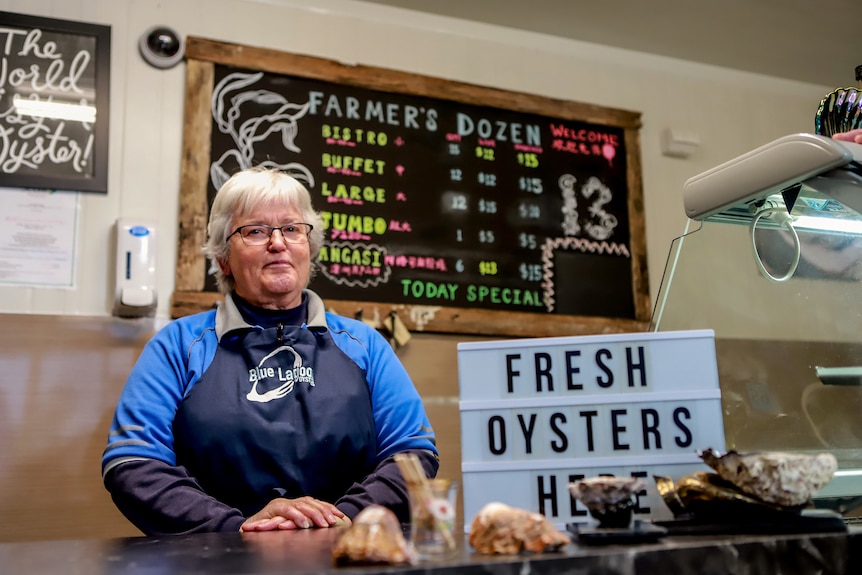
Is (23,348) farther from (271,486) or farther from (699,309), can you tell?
(699,309)

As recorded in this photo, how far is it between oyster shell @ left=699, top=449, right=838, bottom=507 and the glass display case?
360 millimetres

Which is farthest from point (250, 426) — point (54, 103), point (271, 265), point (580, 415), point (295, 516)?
point (54, 103)

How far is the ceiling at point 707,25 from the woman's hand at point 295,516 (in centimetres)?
221

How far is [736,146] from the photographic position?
374 cm

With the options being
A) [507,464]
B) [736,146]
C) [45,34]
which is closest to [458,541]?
[507,464]

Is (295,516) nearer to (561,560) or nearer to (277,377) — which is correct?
(277,377)

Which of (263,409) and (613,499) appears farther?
(263,409)

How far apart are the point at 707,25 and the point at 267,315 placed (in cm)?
242

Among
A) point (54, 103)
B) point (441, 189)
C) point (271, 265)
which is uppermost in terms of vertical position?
point (54, 103)

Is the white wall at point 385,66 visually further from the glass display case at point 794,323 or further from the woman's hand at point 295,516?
the woman's hand at point 295,516

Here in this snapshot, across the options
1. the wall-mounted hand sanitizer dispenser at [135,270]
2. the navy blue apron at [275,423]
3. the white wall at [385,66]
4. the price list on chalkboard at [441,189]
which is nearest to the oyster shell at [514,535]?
the navy blue apron at [275,423]

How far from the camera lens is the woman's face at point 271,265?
6.33 ft

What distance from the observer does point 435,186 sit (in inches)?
123

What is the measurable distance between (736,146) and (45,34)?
9.48 ft
